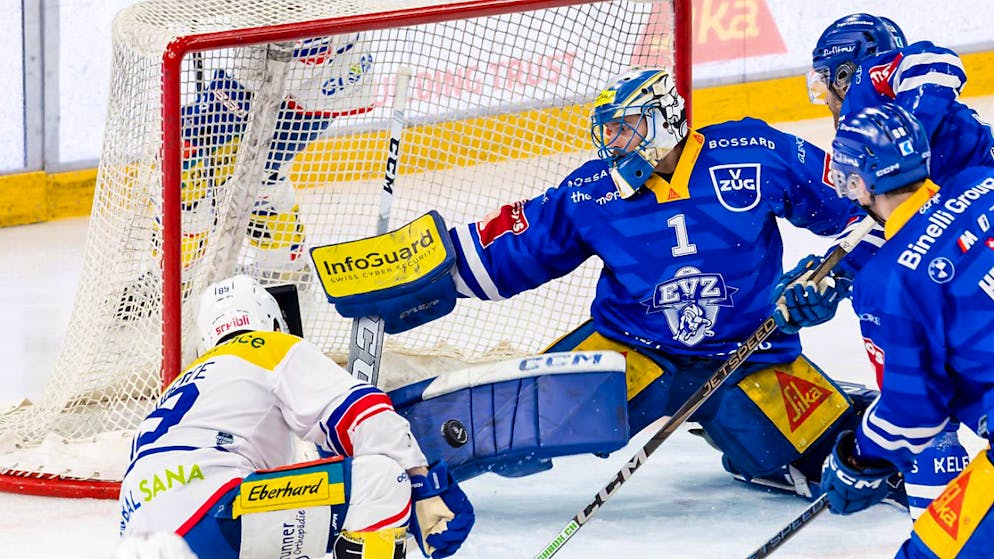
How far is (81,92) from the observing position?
7129mm

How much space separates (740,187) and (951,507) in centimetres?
139

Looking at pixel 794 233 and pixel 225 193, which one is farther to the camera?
pixel 794 233

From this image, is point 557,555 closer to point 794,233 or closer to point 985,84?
point 794,233

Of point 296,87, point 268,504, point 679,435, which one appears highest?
point 296,87

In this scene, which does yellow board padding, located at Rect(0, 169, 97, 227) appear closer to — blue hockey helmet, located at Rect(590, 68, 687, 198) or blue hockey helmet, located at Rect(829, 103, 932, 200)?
blue hockey helmet, located at Rect(590, 68, 687, 198)

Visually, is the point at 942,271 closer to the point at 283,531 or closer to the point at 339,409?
the point at 339,409

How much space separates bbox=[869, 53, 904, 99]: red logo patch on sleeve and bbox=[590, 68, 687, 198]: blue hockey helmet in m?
0.44

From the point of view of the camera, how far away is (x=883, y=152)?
259cm

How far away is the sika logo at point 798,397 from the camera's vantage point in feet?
→ 12.1

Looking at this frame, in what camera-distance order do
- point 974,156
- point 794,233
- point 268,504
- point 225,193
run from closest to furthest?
point 268,504
point 974,156
point 225,193
point 794,233

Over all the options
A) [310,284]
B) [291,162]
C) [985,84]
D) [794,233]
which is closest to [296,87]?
[291,162]

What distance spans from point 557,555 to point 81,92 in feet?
14.1

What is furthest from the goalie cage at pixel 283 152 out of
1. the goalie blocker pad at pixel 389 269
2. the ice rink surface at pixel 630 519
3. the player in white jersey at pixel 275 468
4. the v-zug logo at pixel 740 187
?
the player in white jersey at pixel 275 468

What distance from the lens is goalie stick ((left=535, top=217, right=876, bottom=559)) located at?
3295 millimetres
